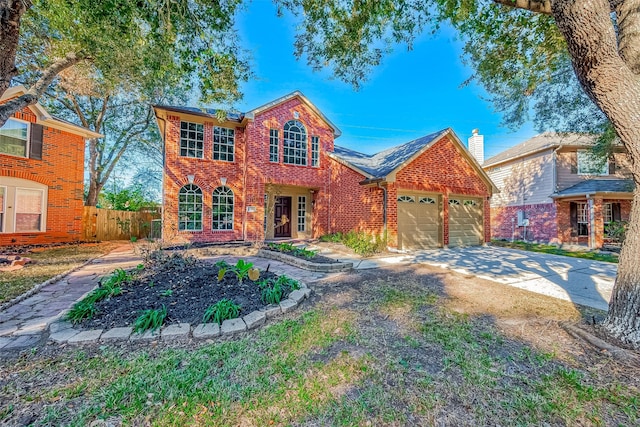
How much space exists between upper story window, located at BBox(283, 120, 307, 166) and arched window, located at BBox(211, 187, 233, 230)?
3194 mm

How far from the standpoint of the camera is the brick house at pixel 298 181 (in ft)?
34.6

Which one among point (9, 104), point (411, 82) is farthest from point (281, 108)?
point (9, 104)

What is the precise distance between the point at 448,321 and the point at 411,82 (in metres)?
14.2

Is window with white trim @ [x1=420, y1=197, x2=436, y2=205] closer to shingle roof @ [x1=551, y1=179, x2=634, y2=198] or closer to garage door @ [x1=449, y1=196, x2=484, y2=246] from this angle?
garage door @ [x1=449, y1=196, x2=484, y2=246]

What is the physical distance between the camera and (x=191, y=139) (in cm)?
1134

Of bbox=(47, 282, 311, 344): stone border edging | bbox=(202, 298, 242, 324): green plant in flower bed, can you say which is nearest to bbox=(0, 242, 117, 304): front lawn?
bbox=(47, 282, 311, 344): stone border edging

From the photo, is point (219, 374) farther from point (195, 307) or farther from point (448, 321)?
point (448, 321)

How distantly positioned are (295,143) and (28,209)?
1127 centimetres

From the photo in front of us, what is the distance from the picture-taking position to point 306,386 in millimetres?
2211

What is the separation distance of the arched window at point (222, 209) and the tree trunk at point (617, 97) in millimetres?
11595

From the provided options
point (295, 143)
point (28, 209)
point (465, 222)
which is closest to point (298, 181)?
point (295, 143)

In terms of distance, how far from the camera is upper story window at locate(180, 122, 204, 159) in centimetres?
1118

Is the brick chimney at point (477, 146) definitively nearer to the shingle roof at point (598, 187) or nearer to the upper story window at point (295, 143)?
the shingle roof at point (598, 187)

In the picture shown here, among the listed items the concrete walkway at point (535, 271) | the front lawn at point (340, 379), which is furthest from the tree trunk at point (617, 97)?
the concrete walkway at point (535, 271)
